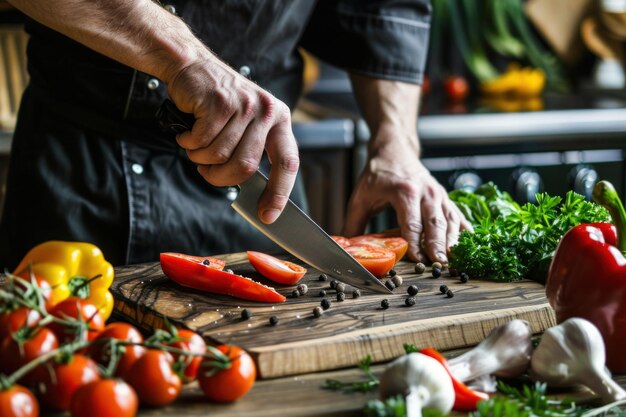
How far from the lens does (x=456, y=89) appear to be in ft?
11.6

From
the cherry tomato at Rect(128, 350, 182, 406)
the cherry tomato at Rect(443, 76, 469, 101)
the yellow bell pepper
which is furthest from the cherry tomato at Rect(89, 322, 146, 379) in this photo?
the cherry tomato at Rect(443, 76, 469, 101)

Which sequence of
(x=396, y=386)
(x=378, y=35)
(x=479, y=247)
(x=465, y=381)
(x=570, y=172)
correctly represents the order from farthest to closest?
(x=570, y=172)
(x=378, y=35)
(x=479, y=247)
(x=465, y=381)
(x=396, y=386)

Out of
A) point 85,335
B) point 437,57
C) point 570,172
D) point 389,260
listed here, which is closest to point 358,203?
point 389,260

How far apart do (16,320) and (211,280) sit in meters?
0.47

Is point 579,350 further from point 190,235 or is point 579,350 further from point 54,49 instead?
point 54,49

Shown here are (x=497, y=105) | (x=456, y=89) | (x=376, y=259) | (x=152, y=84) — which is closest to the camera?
(x=376, y=259)

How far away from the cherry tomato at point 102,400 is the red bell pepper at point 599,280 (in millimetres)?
629

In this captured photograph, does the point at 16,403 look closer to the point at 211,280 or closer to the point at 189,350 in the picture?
the point at 189,350

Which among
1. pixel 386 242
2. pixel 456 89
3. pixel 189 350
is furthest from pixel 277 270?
pixel 456 89

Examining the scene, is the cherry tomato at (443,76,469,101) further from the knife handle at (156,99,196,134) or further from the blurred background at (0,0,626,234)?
the knife handle at (156,99,196,134)

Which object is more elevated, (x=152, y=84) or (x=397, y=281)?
(x=152, y=84)

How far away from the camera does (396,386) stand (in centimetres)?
103

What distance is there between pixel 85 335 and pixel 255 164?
489 millimetres

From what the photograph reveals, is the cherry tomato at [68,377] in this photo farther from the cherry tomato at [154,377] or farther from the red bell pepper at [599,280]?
the red bell pepper at [599,280]
